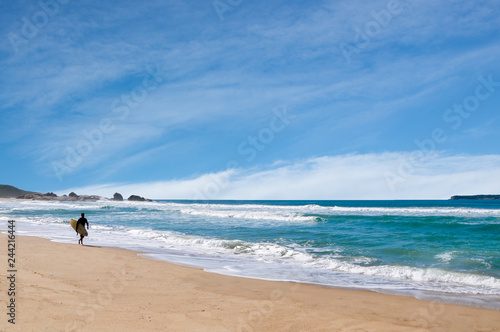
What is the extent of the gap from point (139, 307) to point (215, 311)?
127 cm

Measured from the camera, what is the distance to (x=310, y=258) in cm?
1165

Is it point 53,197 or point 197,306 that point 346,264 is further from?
point 53,197

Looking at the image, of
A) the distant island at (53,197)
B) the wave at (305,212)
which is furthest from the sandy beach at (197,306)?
the distant island at (53,197)

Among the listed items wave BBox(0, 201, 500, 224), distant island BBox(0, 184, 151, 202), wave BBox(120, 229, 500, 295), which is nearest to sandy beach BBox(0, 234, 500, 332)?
wave BBox(120, 229, 500, 295)

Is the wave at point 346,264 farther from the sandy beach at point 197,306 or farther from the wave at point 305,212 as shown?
the wave at point 305,212

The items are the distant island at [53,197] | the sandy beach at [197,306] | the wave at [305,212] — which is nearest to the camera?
the sandy beach at [197,306]

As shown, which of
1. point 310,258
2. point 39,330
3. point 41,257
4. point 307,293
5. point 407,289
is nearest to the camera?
point 39,330

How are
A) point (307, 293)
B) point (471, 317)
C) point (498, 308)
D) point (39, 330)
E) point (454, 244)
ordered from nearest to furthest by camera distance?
point (39, 330) < point (471, 317) < point (498, 308) < point (307, 293) < point (454, 244)

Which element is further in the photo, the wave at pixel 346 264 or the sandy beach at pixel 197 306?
the wave at pixel 346 264

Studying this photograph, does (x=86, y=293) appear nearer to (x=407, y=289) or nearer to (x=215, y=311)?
(x=215, y=311)

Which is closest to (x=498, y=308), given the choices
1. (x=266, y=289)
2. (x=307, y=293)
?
(x=307, y=293)

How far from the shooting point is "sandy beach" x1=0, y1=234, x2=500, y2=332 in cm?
470

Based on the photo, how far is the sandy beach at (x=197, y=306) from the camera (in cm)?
470

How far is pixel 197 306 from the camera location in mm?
5625
